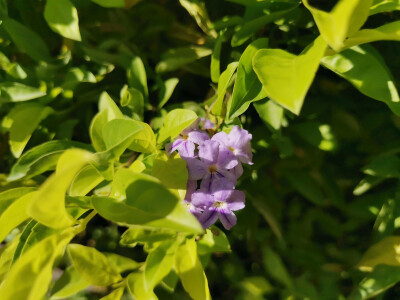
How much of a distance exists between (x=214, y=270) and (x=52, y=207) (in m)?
0.77

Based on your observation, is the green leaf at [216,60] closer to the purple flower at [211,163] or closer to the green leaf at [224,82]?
the green leaf at [224,82]

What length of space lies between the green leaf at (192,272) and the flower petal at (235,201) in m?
0.09

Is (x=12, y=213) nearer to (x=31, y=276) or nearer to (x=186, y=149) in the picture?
(x=31, y=276)

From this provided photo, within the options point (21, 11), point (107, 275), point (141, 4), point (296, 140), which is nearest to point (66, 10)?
point (21, 11)

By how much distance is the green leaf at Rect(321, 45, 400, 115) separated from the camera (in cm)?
71

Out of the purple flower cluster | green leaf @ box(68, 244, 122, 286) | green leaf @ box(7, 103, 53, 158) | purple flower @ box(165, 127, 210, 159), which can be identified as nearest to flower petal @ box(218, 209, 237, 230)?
the purple flower cluster

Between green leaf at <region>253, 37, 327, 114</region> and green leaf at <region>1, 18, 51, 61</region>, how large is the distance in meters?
0.56

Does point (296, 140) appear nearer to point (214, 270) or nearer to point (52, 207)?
point (214, 270)

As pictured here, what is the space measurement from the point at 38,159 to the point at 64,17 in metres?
0.27

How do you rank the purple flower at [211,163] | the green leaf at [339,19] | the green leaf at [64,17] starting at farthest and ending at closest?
the green leaf at [64,17] → the purple flower at [211,163] → the green leaf at [339,19]

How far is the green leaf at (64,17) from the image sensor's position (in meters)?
0.87

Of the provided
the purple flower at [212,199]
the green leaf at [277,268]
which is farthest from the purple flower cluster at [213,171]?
the green leaf at [277,268]

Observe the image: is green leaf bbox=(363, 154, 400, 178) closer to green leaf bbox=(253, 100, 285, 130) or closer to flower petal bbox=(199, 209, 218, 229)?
green leaf bbox=(253, 100, 285, 130)

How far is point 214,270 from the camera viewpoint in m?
1.30
